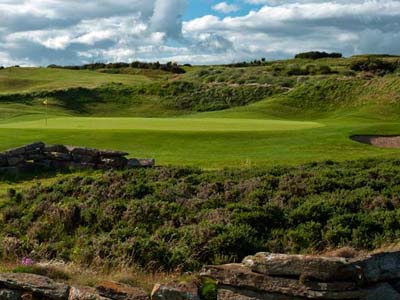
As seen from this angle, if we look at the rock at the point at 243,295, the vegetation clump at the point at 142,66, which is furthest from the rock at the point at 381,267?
the vegetation clump at the point at 142,66

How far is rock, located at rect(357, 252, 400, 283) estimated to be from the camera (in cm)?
801

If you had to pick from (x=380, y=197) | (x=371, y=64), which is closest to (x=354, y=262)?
(x=380, y=197)

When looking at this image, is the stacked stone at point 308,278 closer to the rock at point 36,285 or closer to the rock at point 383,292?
the rock at point 383,292

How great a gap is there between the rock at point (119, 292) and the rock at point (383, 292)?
2810 mm

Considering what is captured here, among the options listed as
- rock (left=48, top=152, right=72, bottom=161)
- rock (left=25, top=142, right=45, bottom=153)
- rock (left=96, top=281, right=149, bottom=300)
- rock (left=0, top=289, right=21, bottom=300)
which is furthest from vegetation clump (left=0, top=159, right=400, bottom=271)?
rock (left=25, top=142, right=45, bottom=153)

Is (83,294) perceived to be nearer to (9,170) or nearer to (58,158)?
(9,170)

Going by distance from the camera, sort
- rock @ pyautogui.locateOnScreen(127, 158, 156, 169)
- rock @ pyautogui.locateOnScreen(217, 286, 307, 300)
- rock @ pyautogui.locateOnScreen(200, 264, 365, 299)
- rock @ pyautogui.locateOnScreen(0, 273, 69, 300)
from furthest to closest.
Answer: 1. rock @ pyautogui.locateOnScreen(127, 158, 156, 169)
2. rock @ pyautogui.locateOnScreen(0, 273, 69, 300)
3. rock @ pyautogui.locateOnScreen(217, 286, 307, 300)
4. rock @ pyautogui.locateOnScreen(200, 264, 365, 299)

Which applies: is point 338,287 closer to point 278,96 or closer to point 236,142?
point 236,142

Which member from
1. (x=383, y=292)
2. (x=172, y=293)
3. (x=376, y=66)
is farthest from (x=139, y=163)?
(x=376, y=66)

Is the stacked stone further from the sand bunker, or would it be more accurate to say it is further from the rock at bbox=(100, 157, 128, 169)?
the sand bunker

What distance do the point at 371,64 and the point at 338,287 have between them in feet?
284

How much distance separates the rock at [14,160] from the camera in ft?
79.3

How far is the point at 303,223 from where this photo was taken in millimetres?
13438

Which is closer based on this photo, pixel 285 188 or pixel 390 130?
pixel 285 188
